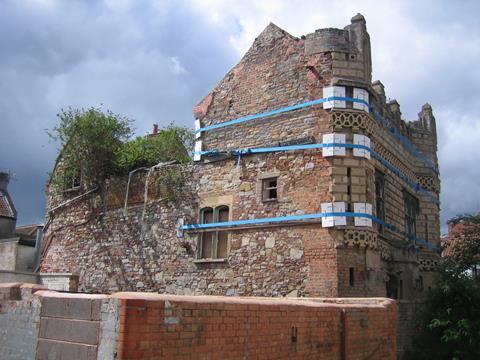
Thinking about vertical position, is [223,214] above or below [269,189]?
below

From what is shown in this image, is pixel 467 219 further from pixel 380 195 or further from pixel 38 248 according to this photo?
pixel 38 248

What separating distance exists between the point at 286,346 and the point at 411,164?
1443 centimetres

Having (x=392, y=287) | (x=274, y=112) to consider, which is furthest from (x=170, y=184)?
(x=392, y=287)

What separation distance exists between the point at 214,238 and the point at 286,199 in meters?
2.91

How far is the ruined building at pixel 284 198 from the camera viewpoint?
15.1 m

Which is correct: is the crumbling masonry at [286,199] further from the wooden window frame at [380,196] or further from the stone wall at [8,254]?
the stone wall at [8,254]

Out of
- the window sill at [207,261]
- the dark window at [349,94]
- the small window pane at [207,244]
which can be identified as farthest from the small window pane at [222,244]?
the dark window at [349,94]

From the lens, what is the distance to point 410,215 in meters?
20.1

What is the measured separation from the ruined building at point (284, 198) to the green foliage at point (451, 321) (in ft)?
5.12

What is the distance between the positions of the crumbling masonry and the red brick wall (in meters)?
4.40

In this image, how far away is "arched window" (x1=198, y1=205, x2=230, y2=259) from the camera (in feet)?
55.3

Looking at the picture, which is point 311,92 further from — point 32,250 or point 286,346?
point 32,250

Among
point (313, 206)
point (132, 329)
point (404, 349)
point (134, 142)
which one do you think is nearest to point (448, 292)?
point (404, 349)

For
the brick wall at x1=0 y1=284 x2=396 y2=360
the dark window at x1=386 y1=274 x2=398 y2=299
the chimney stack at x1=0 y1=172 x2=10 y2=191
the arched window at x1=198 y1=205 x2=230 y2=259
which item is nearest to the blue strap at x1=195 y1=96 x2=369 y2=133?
the arched window at x1=198 y1=205 x2=230 y2=259
